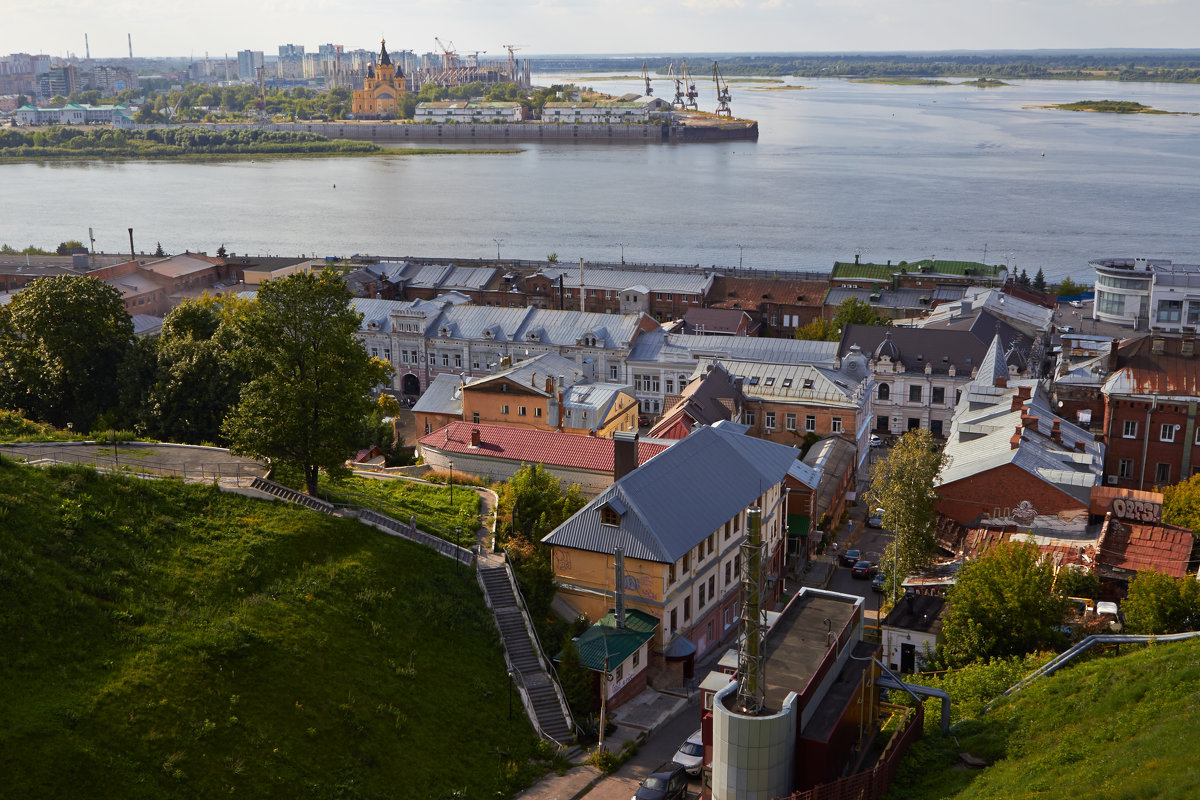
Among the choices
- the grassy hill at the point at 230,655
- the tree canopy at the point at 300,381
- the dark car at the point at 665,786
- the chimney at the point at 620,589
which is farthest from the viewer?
the tree canopy at the point at 300,381

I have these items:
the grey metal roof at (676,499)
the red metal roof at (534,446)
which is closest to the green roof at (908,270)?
the red metal roof at (534,446)

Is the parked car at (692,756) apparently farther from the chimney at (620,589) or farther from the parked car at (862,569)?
the parked car at (862,569)

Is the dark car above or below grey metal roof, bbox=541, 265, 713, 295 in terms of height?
below

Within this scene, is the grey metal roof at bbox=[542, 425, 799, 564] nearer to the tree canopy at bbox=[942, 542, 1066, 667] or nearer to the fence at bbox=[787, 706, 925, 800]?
the tree canopy at bbox=[942, 542, 1066, 667]

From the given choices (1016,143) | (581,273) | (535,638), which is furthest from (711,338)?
(1016,143)

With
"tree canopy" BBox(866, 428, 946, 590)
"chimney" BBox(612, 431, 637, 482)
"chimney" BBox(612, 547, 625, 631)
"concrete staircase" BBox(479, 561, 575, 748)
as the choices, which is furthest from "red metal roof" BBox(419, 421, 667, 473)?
"chimney" BBox(612, 547, 625, 631)
